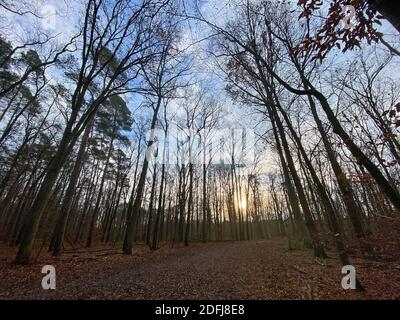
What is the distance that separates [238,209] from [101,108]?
86.1 feet

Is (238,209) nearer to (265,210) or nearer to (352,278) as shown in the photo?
(265,210)

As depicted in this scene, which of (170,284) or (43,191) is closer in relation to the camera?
(170,284)

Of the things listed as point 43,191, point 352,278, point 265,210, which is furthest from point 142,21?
point 265,210

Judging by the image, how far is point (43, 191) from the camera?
8.25 m

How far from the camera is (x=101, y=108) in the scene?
58.6 ft

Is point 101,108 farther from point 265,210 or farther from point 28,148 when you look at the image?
point 265,210

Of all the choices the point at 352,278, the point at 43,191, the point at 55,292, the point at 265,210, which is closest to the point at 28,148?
the point at 43,191

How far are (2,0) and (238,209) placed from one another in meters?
33.9
